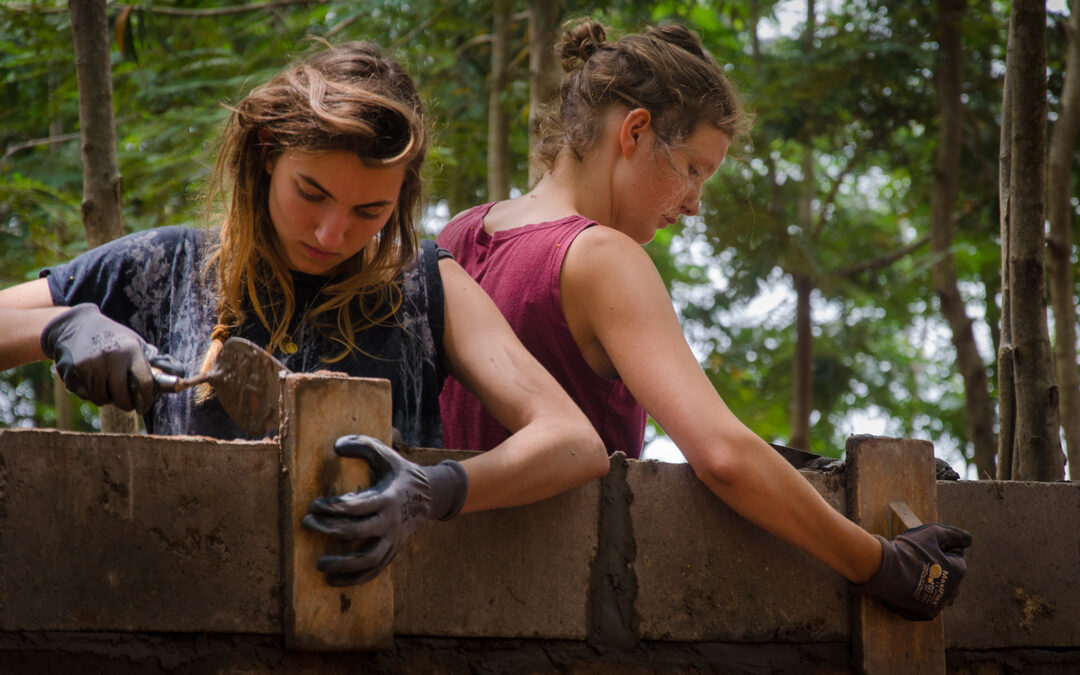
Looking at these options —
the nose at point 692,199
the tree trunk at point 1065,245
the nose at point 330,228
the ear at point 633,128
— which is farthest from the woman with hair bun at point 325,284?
the tree trunk at point 1065,245

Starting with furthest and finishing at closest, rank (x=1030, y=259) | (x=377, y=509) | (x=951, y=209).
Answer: (x=951, y=209)
(x=1030, y=259)
(x=377, y=509)

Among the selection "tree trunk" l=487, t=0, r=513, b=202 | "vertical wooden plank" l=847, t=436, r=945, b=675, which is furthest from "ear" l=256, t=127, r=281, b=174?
"tree trunk" l=487, t=0, r=513, b=202

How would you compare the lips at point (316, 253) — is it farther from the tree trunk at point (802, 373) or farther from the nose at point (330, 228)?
the tree trunk at point (802, 373)

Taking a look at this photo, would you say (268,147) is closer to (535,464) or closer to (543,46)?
(535,464)

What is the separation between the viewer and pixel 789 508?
2.33 m

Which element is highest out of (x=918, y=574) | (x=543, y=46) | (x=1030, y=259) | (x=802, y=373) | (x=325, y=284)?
(x=543, y=46)

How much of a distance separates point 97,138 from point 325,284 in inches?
62.2

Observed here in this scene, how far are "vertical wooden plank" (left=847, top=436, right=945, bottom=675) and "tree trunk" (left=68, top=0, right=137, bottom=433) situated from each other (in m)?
2.29

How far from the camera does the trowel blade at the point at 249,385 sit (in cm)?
205

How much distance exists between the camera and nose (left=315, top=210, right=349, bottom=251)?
2.29 meters

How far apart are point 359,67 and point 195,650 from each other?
127cm

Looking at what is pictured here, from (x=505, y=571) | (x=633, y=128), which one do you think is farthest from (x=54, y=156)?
(x=505, y=571)

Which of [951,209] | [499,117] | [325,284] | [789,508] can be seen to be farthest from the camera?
[951,209]

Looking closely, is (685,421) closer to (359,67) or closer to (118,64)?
(359,67)
